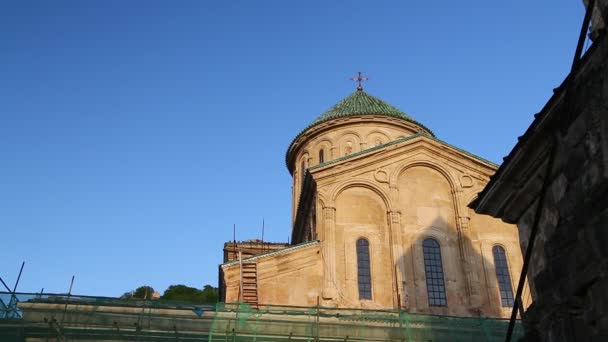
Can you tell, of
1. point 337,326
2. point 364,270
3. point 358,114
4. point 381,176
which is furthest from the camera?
point 358,114

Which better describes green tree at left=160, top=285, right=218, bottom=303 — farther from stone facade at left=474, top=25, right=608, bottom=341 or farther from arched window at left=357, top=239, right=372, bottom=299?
stone facade at left=474, top=25, right=608, bottom=341

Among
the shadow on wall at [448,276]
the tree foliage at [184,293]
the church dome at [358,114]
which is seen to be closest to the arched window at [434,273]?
the shadow on wall at [448,276]

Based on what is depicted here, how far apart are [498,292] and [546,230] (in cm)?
1243

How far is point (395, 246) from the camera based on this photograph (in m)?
20.2

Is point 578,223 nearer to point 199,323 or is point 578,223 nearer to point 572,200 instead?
point 572,200

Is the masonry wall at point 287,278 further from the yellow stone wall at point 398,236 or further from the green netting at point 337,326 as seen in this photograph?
the green netting at point 337,326

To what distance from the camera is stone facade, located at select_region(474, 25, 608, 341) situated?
656 centimetres

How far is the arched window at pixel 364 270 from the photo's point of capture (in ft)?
63.8

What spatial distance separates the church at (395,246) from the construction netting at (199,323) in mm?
2181

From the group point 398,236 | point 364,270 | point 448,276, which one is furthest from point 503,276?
point 364,270

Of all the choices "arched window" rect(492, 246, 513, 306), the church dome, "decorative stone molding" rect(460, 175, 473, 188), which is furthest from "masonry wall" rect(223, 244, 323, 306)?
the church dome

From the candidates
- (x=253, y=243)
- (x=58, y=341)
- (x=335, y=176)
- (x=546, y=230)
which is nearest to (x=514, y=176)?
(x=546, y=230)

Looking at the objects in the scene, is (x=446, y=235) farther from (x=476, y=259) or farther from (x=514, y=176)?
(x=514, y=176)

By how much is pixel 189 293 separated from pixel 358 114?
28.4 meters
